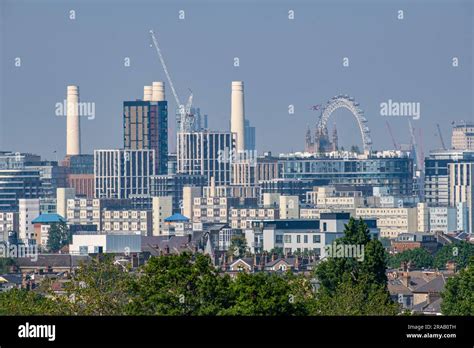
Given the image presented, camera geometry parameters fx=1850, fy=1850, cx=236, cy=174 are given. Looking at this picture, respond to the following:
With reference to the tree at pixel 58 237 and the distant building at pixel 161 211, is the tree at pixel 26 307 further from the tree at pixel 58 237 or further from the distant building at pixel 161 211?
the distant building at pixel 161 211

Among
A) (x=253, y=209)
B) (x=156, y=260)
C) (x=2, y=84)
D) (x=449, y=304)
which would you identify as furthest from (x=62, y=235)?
(x=2, y=84)

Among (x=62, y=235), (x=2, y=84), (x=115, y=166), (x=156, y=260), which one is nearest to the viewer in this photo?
(x=2, y=84)

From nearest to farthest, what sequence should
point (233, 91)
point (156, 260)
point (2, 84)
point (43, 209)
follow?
point (2, 84) < point (156, 260) < point (43, 209) < point (233, 91)

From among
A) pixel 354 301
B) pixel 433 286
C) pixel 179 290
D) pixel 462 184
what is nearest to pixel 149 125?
pixel 462 184

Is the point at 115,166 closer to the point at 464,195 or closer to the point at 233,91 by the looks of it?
the point at 233,91

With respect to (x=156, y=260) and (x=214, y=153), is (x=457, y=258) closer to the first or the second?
(x=156, y=260)

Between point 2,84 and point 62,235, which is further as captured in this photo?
point 62,235

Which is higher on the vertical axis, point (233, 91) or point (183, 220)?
point (233, 91)
